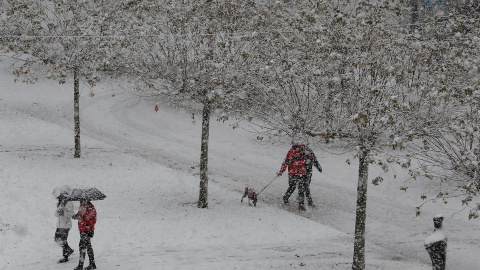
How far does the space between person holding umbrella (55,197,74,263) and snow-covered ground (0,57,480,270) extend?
0.82 feet

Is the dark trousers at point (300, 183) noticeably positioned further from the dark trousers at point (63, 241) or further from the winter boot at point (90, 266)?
the dark trousers at point (63, 241)

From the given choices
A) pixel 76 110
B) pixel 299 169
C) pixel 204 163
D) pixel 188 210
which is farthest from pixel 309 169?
pixel 76 110

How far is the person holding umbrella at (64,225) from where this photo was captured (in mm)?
9305

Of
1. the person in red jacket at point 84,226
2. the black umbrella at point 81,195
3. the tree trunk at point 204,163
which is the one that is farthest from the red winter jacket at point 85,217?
the tree trunk at point 204,163

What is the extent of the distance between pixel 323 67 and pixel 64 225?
5.75m

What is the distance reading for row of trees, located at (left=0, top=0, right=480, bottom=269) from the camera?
7.39 meters

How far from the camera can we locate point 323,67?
8539mm

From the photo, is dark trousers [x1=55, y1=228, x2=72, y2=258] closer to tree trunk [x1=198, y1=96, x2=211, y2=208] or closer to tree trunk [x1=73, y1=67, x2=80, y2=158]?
tree trunk [x1=198, y1=96, x2=211, y2=208]

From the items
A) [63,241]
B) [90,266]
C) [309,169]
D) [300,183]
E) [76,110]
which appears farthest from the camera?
[76,110]

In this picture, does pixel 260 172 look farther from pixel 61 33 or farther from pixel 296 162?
pixel 61 33

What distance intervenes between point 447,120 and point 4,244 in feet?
28.7

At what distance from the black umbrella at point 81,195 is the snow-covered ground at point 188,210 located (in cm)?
141

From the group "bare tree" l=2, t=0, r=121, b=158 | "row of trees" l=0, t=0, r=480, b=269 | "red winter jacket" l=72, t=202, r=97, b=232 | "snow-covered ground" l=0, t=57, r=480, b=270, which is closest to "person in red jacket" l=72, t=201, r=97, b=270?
"red winter jacket" l=72, t=202, r=97, b=232

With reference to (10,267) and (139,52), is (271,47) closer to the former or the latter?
(139,52)
